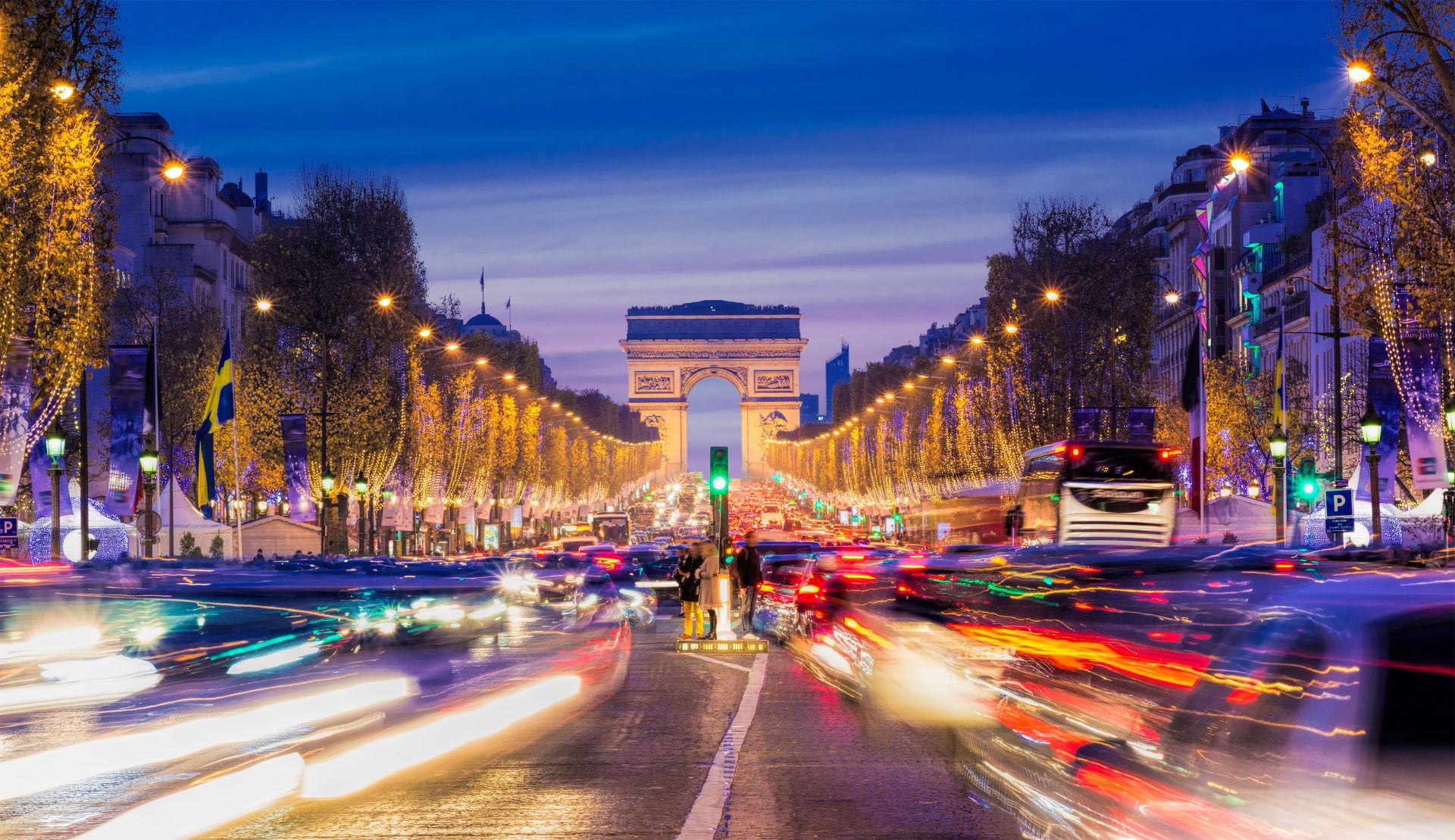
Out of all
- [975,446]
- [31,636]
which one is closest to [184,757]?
[31,636]

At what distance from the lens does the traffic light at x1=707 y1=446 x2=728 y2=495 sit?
3512cm

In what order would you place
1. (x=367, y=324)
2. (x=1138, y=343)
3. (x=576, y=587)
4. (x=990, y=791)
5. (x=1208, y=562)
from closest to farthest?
(x=1208, y=562)
(x=990, y=791)
(x=576, y=587)
(x=367, y=324)
(x=1138, y=343)

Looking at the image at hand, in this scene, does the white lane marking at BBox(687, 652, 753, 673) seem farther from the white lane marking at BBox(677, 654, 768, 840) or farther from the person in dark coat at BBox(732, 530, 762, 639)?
the white lane marking at BBox(677, 654, 768, 840)

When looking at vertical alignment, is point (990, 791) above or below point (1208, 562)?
below

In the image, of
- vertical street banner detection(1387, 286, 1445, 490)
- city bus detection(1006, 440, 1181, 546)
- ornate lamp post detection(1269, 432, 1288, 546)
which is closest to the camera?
vertical street banner detection(1387, 286, 1445, 490)

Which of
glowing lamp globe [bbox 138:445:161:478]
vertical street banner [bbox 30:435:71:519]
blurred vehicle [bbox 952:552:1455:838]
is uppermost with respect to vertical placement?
glowing lamp globe [bbox 138:445:161:478]

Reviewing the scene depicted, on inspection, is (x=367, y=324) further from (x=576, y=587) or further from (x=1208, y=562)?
(x=1208, y=562)

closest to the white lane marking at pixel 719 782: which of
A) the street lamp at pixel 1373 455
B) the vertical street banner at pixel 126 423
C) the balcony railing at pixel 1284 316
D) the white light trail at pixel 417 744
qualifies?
the white light trail at pixel 417 744

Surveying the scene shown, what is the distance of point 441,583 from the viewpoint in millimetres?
18250

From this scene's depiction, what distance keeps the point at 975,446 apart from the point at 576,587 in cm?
6060

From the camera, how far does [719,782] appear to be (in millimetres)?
12602

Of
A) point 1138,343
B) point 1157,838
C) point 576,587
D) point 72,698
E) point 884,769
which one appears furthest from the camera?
point 1138,343

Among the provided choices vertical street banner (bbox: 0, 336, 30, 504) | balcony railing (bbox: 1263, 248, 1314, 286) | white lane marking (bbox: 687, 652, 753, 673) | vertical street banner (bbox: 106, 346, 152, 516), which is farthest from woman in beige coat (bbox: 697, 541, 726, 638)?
balcony railing (bbox: 1263, 248, 1314, 286)

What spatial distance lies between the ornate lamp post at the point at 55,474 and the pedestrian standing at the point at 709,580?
14.1 meters
